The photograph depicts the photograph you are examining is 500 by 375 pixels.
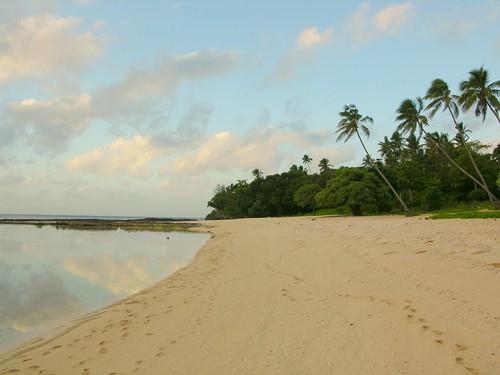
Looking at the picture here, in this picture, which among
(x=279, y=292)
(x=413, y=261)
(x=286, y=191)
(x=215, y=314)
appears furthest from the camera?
(x=286, y=191)

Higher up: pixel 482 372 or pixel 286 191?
pixel 286 191

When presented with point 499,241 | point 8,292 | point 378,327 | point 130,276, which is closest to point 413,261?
point 499,241

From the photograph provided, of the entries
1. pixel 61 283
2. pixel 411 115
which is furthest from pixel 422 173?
pixel 61 283

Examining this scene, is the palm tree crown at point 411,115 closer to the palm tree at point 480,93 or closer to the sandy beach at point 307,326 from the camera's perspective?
the palm tree at point 480,93

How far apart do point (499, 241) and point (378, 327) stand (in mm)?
8032

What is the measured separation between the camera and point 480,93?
115 ft

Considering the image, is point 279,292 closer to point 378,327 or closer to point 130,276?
point 378,327

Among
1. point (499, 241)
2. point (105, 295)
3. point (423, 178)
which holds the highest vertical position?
point (423, 178)

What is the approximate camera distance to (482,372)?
163 inches

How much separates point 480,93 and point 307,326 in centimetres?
3652

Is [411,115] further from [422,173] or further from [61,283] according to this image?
[61,283]

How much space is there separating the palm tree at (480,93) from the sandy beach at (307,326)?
28156 millimetres

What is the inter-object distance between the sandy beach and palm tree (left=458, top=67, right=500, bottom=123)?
28.2m

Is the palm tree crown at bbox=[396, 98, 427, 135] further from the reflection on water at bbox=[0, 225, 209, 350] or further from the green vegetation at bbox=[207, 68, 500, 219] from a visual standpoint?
the reflection on water at bbox=[0, 225, 209, 350]
